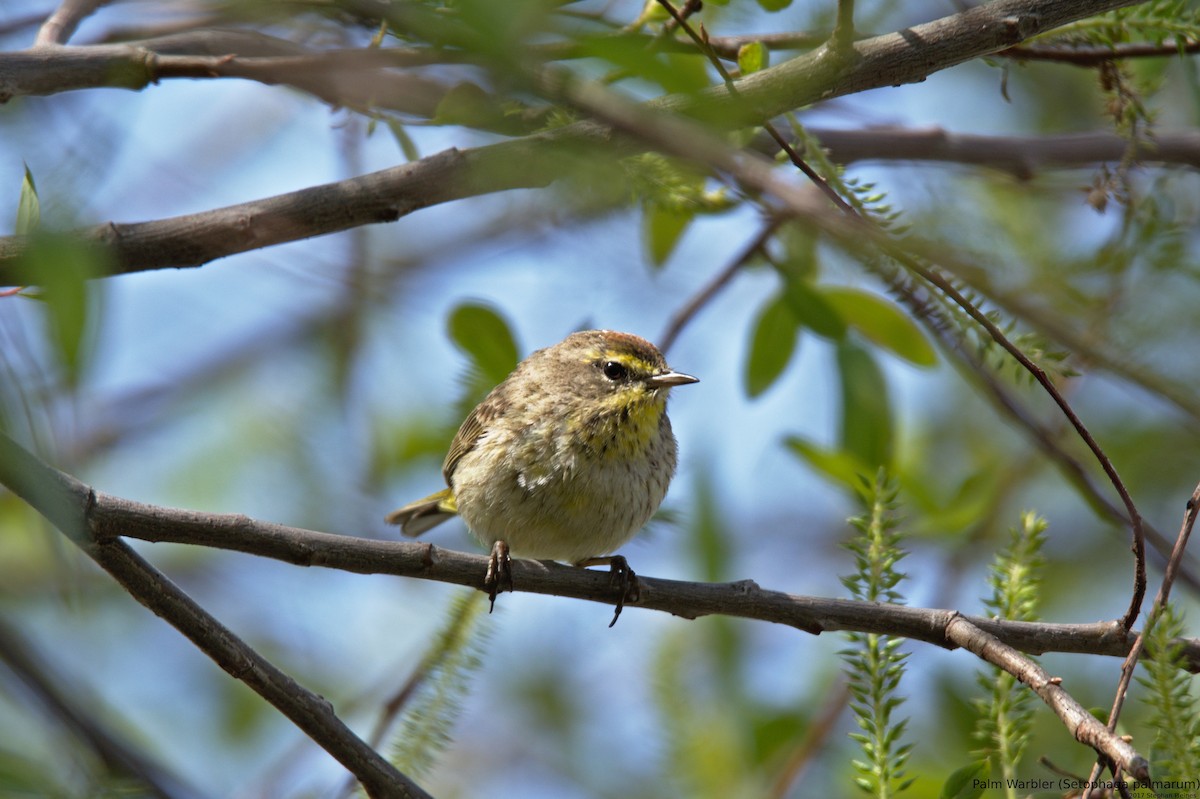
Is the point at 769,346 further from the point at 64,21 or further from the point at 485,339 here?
the point at 64,21

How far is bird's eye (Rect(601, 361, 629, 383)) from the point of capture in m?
4.28

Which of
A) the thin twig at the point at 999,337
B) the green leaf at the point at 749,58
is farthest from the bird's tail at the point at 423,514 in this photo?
the thin twig at the point at 999,337

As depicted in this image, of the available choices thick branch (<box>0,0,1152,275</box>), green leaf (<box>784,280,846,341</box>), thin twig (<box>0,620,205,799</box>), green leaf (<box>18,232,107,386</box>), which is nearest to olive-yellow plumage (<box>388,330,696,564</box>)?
green leaf (<box>784,280,846,341</box>)

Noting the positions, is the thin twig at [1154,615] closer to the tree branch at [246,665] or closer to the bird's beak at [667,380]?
the tree branch at [246,665]

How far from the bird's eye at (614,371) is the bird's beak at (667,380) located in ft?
0.40

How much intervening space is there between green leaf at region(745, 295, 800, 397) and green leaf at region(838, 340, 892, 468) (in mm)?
251

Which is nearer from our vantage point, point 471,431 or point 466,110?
point 466,110

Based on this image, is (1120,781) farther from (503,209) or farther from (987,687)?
(503,209)

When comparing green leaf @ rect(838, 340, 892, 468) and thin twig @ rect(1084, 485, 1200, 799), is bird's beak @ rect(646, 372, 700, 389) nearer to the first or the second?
green leaf @ rect(838, 340, 892, 468)

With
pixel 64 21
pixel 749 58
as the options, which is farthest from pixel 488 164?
pixel 64 21

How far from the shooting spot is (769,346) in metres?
3.82

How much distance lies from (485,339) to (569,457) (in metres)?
0.54

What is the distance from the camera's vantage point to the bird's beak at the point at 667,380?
406cm

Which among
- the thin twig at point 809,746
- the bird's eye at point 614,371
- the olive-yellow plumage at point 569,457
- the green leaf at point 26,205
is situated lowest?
the thin twig at point 809,746
